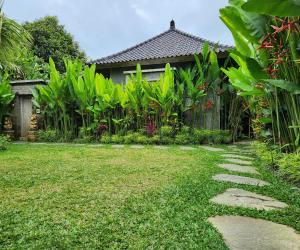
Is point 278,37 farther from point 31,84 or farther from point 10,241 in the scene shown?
point 31,84

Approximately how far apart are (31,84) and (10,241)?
845 centimetres

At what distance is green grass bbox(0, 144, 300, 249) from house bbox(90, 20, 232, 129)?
4244mm

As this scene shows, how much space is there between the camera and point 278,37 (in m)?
3.34

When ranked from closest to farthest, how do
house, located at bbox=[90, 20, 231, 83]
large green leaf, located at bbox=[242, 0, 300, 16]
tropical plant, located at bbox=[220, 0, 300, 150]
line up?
large green leaf, located at bbox=[242, 0, 300, 16] → tropical plant, located at bbox=[220, 0, 300, 150] → house, located at bbox=[90, 20, 231, 83]

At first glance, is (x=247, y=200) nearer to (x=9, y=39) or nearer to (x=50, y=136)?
(x=50, y=136)

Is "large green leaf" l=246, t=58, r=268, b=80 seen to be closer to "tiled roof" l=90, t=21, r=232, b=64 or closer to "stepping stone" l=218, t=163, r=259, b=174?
"stepping stone" l=218, t=163, r=259, b=174

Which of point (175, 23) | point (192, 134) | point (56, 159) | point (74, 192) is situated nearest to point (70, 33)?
point (175, 23)

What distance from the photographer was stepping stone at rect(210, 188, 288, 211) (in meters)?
2.29

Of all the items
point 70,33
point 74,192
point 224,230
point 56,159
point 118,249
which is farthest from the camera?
point 70,33

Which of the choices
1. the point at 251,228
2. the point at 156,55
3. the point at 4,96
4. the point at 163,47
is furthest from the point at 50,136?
the point at 251,228

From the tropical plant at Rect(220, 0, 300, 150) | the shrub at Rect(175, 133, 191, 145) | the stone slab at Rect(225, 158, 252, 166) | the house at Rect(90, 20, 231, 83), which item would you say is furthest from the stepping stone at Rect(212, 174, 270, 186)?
the house at Rect(90, 20, 231, 83)

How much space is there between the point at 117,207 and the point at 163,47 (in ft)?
28.6

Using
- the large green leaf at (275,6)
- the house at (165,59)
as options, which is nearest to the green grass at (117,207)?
the large green leaf at (275,6)

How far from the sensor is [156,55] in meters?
9.35
